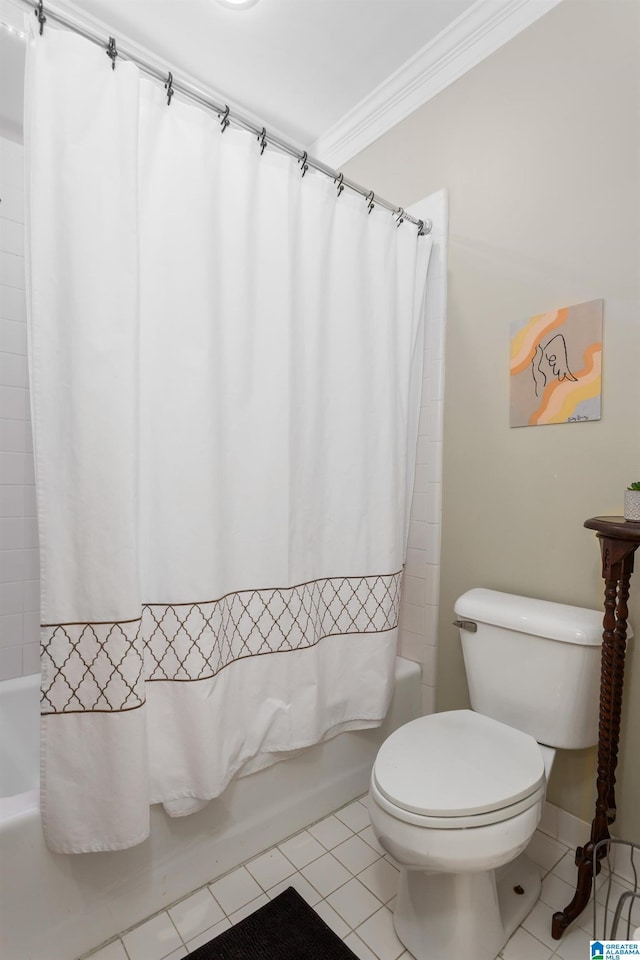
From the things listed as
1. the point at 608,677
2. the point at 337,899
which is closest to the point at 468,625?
the point at 608,677

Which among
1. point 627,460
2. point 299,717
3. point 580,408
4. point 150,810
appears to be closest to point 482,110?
point 580,408

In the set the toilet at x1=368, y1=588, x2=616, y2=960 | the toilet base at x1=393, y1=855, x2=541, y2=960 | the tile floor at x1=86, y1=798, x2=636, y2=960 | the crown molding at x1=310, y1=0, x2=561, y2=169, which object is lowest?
the tile floor at x1=86, y1=798, x2=636, y2=960

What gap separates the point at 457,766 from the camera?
3.81ft

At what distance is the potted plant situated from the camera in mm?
1143

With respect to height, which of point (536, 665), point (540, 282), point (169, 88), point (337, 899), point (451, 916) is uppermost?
point (169, 88)

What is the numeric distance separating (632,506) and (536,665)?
489 millimetres

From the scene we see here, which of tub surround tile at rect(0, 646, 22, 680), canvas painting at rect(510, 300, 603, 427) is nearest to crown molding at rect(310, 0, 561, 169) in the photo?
canvas painting at rect(510, 300, 603, 427)

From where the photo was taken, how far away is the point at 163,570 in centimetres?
120

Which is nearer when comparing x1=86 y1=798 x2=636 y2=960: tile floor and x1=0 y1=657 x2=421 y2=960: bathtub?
x1=0 y1=657 x2=421 y2=960: bathtub

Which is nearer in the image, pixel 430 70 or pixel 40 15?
pixel 40 15

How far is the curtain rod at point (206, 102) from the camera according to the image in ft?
3.30

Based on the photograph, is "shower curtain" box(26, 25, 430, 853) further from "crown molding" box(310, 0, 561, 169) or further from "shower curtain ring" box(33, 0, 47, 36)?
"crown molding" box(310, 0, 561, 169)

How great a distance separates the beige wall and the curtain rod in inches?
13.1
